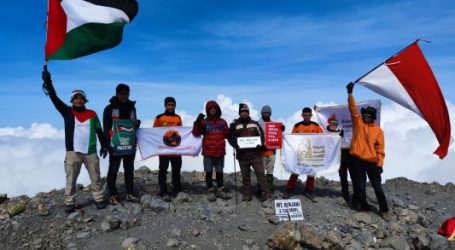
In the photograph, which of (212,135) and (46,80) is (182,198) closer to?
(212,135)

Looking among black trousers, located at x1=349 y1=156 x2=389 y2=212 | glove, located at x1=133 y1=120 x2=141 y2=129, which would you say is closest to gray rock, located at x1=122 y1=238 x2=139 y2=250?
glove, located at x1=133 y1=120 x2=141 y2=129

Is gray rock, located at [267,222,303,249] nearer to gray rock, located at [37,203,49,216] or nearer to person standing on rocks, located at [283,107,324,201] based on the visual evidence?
person standing on rocks, located at [283,107,324,201]

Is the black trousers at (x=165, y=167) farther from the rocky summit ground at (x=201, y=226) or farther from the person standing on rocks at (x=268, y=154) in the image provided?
the person standing on rocks at (x=268, y=154)

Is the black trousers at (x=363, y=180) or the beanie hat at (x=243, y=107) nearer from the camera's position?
the black trousers at (x=363, y=180)

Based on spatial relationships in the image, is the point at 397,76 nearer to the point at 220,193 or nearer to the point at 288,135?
the point at 288,135

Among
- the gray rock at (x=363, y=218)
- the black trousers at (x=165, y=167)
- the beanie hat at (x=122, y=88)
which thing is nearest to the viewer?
the beanie hat at (x=122, y=88)

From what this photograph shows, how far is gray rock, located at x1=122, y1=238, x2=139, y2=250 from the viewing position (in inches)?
345

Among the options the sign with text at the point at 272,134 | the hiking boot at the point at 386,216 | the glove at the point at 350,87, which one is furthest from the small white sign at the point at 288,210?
the glove at the point at 350,87

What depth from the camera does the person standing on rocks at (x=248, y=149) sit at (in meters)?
11.0

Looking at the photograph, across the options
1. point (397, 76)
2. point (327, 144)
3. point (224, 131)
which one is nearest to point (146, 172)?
point (224, 131)

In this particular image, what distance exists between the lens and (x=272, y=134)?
11734 millimetres

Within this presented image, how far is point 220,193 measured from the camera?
11.3 m

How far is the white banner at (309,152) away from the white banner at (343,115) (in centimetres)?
38

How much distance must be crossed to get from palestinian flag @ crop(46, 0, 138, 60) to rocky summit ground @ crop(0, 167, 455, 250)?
12.5 feet
